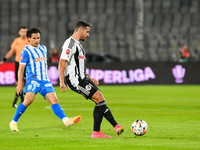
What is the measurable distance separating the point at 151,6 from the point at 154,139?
2603 cm

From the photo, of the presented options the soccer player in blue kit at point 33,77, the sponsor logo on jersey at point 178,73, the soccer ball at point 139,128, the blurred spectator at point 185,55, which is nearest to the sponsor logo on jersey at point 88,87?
the soccer ball at point 139,128

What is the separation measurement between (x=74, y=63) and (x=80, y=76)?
211 millimetres

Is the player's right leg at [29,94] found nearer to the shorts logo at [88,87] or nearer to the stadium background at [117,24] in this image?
the shorts logo at [88,87]

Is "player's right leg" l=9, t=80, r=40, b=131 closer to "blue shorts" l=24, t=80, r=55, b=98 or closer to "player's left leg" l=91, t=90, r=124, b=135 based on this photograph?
"blue shorts" l=24, t=80, r=55, b=98

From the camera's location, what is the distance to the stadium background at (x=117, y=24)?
27656 mm

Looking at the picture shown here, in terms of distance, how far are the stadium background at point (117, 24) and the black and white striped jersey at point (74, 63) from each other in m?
17.8

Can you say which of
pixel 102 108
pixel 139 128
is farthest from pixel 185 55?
pixel 102 108

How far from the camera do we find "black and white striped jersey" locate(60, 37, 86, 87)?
6082mm

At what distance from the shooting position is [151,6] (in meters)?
31.1

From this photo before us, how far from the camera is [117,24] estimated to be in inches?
1156

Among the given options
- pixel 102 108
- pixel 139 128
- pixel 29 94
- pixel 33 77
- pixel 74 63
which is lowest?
pixel 139 128

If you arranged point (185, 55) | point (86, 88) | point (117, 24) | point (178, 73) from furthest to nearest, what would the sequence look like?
point (117, 24)
point (185, 55)
point (178, 73)
point (86, 88)

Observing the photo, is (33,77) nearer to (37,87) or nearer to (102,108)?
(37,87)

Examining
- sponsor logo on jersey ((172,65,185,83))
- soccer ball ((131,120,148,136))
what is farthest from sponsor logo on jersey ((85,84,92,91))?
sponsor logo on jersey ((172,65,185,83))
